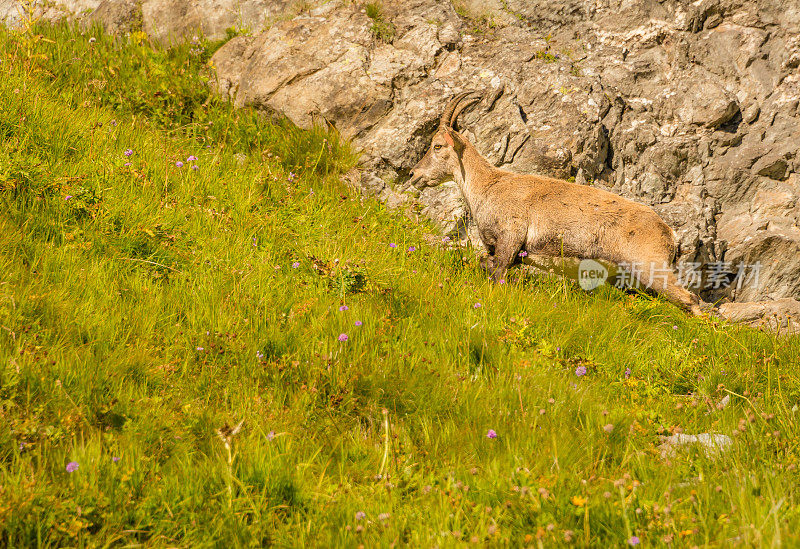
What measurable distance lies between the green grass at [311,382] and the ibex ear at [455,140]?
143 cm

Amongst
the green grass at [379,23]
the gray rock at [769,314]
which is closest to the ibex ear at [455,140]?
the green grass at [379,23]

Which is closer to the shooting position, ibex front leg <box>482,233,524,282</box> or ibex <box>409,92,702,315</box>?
ibex <box>409,92,702,315</box>

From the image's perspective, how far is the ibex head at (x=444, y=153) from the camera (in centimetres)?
795

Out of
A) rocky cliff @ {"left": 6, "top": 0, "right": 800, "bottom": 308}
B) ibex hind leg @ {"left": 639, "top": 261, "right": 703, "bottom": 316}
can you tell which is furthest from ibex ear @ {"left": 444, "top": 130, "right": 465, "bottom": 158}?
ibex hind leg @ {"left": 639, "top": 261, "right": 703, "bottom": 316}

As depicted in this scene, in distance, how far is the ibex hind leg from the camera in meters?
6.57

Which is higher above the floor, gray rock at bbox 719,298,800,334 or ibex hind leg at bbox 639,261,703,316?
ibex hind leg at bbox 639,261,703,316

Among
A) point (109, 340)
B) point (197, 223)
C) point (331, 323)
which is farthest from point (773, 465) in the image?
point (197, 223)

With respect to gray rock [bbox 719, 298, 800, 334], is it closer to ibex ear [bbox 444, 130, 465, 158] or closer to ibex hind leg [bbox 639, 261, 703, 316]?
ibex hind leg [bbox 639, 261, 703, 316]

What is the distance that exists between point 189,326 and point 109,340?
57 cm

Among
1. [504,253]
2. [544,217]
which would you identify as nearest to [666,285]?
[544,217]

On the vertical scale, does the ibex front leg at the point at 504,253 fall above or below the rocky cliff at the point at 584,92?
below

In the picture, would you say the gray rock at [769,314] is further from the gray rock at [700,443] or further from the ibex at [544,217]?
the gray rock at [700,443]

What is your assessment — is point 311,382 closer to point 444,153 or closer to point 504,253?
point 504,253

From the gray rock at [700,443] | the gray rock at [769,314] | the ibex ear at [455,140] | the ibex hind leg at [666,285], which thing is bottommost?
the gray rock at [769,314]
